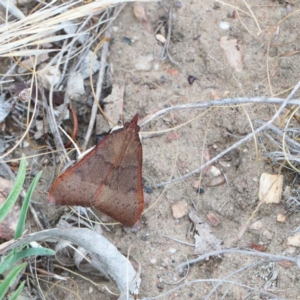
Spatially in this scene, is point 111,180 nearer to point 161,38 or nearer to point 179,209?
point 179,209

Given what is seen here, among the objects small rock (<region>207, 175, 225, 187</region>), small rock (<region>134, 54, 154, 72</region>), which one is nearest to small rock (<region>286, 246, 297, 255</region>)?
small rock (<region>207, 175, 225, 187</region>)

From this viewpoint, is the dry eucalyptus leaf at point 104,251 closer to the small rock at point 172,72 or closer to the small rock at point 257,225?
the small rock at point 257,225

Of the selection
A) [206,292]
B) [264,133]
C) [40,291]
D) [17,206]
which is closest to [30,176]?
[17,206]

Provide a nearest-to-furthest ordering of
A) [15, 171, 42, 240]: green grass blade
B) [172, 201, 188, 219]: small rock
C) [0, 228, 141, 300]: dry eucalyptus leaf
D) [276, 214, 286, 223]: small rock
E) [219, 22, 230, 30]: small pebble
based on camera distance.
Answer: [15, 171, 42, 240]: green grass blade < [0, 228, 141, 300]: dry eucalyptus leaf < [276, 214, 286, 223]: small rock < [172, 201, 188, 219]: small rock < [219, 22, 230, 30]: small pebble

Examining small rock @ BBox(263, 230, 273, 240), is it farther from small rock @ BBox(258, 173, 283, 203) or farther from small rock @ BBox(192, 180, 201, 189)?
small rock @ BBox(192, 180, 201, 189)

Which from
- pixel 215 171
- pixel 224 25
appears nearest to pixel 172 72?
pixel 224 25

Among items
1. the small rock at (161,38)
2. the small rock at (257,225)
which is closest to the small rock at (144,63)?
the small rock at (161,38)

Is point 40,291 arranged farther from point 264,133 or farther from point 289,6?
point 289,6
